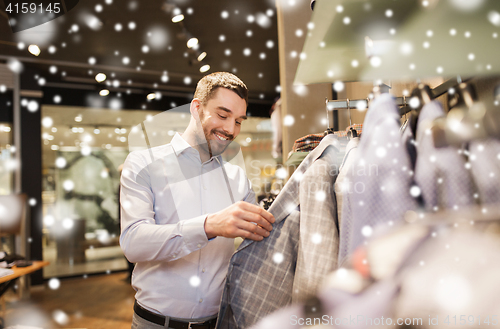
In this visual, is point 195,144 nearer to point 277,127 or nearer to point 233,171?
point 233,171

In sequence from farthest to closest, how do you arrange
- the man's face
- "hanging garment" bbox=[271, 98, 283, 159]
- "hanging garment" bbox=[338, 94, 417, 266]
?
1. "hanging garment" bbox=[271, 98, 283, 159]
2. the man's face
3. "hanging garment" bbox=[338, 94, 417, 266]

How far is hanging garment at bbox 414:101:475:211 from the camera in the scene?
1.54ft

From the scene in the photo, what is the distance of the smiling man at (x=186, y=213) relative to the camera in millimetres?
898

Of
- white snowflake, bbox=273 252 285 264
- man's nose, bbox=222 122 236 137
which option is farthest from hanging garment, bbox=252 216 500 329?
man's nose, bbox=222 122 236 137

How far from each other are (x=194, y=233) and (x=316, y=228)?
0.34 m

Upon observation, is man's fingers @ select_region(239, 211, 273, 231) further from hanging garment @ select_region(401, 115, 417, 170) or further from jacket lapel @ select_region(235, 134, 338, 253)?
hanging garment @ select_region(401, 115, 417, 170)

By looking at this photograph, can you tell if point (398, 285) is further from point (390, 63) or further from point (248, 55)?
point (248, 55)

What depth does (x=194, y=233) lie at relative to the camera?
0.84 metres

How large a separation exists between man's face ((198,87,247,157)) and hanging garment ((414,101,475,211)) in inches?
28.1

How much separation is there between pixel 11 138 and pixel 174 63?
8.15 feet

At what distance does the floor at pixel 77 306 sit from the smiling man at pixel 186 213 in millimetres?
2365

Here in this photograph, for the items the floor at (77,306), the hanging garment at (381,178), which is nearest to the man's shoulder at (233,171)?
the hanging garment at (381,178)

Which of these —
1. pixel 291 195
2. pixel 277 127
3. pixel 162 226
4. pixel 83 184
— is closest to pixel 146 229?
pixel 162 226

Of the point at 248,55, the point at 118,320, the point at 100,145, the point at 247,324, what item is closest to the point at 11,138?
the point at 100,145
